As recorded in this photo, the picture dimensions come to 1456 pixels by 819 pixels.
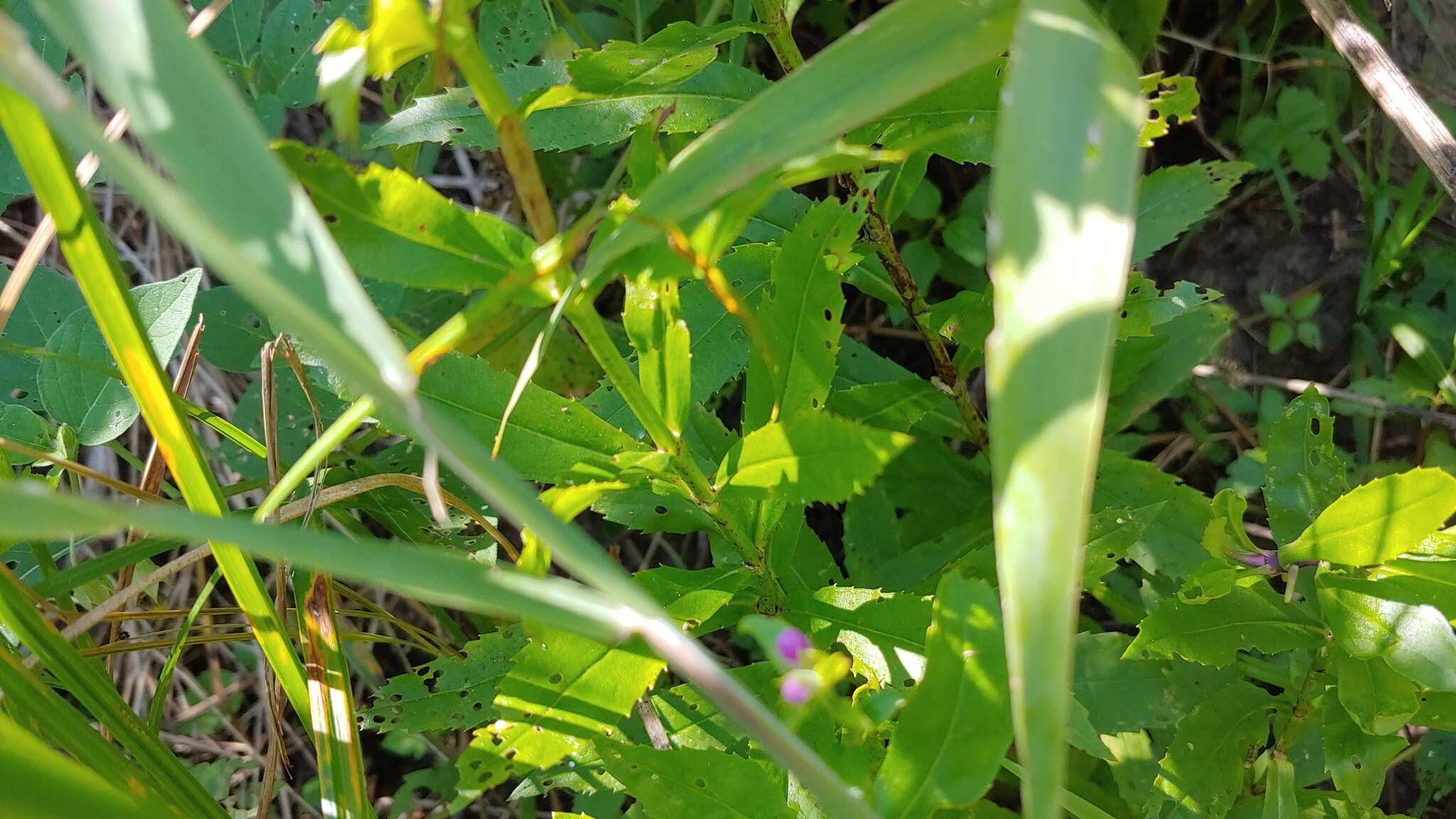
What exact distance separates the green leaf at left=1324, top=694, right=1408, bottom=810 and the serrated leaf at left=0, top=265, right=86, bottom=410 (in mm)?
1680

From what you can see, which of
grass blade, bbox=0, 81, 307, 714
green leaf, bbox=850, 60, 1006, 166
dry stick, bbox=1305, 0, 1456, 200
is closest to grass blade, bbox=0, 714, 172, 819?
grass blade, bbox=0, 81, 307, 714

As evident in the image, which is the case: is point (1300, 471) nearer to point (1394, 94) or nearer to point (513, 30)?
point (1394, 94)

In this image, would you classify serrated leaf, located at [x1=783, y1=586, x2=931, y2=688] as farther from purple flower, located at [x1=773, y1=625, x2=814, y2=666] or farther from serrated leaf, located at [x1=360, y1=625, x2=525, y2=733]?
purple flower, located at [x1=773, y1=625, x2=814, y2=666]

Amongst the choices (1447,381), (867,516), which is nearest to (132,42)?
(867,516)

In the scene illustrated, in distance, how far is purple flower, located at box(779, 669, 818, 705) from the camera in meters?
0.50

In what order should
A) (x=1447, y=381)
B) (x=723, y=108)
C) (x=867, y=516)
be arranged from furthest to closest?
1. (x=1447, y=381)
2. (x=867, y=516)
3. (x=723, y=108)

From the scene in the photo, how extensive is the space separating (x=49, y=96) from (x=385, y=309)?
0.92 metres

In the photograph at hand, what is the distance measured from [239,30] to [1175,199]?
152cm

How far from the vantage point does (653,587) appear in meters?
0.99

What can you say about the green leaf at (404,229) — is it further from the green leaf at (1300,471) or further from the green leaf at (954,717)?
the green leaf at (1300,471)

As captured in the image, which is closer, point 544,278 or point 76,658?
point 544,278

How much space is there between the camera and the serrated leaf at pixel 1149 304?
47.7 inches

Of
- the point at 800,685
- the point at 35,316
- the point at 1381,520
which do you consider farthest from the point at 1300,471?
the point at 35,316

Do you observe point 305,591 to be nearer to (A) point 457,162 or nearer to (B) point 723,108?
(B) point 723,108
